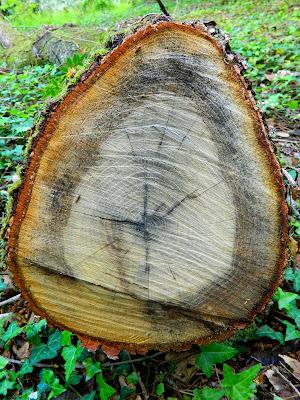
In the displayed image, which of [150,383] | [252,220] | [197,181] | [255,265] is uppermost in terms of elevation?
[197,181]

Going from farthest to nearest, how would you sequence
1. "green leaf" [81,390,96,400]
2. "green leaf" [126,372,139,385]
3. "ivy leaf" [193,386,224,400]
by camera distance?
"green leaf" [126,372,139,385]
"green leaf" [81,390,96,400]
"ivy leaf" [193,386,224,400]

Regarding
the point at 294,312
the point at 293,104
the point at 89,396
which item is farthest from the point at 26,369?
the point at 293,104

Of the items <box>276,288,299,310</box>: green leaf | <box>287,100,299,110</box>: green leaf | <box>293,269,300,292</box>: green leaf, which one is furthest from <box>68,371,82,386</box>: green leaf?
<box>287,100,299,110</box>: green leaf

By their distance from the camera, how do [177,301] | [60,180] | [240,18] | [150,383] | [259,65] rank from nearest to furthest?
[60,180], [177,301], [150,383], [259,65], [240,18]

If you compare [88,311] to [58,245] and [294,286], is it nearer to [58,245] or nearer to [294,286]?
[58,245]

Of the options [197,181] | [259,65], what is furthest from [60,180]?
[259,65]

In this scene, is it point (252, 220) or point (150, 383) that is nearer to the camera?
point (252, 220)

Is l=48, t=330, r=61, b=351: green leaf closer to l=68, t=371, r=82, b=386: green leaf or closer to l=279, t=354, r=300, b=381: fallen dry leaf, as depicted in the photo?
l=68, t=371, r=82, b=386: green leaf

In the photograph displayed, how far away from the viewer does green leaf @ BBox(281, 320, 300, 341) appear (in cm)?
164

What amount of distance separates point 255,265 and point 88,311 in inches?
25.3

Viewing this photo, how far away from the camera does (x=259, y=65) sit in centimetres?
468

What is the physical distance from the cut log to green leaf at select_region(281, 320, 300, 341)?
0.31 meters

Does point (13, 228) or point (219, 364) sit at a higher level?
point (13, 228)

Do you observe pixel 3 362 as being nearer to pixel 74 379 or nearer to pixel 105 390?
pixel 74 379
